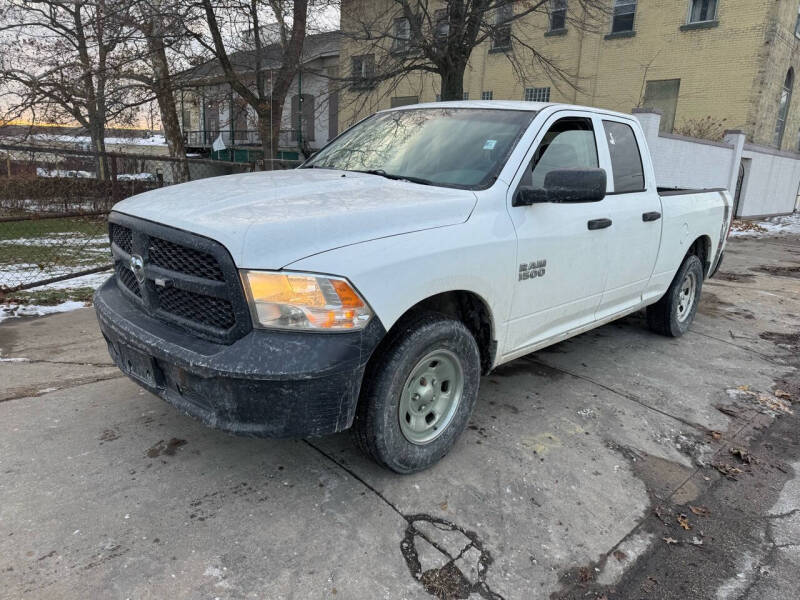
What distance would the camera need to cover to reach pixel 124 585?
2188 mm

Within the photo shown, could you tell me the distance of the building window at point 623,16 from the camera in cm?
1995

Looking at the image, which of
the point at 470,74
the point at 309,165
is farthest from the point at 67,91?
the point at 470,74

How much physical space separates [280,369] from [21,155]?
8122 millimetres

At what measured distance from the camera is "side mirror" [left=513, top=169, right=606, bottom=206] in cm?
309

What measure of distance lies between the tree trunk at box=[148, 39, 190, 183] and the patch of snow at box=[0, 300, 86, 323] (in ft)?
13.7

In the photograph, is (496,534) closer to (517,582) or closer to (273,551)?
(517,582)

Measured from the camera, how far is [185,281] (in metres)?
2.53

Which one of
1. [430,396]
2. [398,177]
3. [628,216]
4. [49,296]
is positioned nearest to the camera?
[430,396]

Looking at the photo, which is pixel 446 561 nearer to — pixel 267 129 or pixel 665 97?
pixel 267 129

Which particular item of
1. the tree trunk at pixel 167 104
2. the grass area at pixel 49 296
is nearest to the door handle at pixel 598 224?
the grass area at pixel 49 296

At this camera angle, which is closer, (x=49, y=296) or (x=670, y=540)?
(x=670, y=540)

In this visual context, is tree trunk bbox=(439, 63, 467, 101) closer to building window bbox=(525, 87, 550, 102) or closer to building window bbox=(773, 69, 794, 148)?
building window bbox=(525, 87, 550, 102)

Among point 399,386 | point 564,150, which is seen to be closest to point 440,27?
point 564,150

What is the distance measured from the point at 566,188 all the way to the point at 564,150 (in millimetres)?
737
